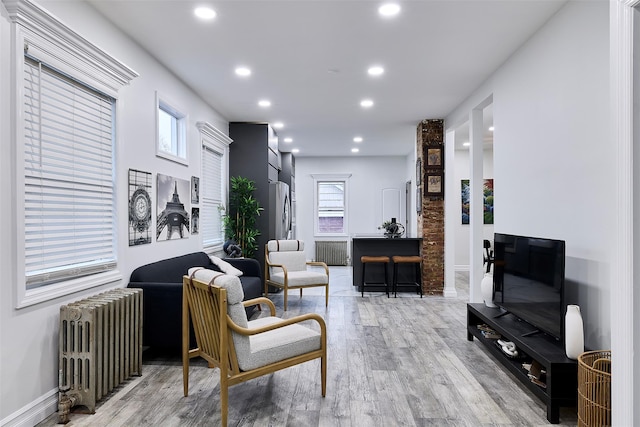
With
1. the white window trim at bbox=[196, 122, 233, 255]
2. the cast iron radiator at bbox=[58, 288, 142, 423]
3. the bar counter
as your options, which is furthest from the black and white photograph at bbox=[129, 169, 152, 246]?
the bar counter

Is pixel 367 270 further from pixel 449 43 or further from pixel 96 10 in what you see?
pixel 96 10

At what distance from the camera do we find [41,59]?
2.42 metres

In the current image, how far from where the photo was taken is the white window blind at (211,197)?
542 centimetres

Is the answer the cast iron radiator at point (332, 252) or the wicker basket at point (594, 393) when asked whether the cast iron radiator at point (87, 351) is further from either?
the cast iron radiator at point (332, 252)

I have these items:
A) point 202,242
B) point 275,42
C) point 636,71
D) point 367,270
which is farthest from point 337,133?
point 636,71

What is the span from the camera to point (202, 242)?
522cm

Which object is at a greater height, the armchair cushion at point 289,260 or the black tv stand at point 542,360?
the armchair cushion at point 289,260

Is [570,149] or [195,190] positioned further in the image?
[195,190]

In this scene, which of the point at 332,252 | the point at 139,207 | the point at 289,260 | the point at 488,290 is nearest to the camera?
the point at 139,207

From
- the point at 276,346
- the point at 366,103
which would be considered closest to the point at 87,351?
the point at 276,346

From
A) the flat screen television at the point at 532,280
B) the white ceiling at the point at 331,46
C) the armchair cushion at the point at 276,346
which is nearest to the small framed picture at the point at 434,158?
the white ceiling at the point at 331,46

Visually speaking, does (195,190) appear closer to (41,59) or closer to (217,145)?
(217,145)

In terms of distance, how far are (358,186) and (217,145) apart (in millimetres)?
5120

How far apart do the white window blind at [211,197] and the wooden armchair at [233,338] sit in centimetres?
270
